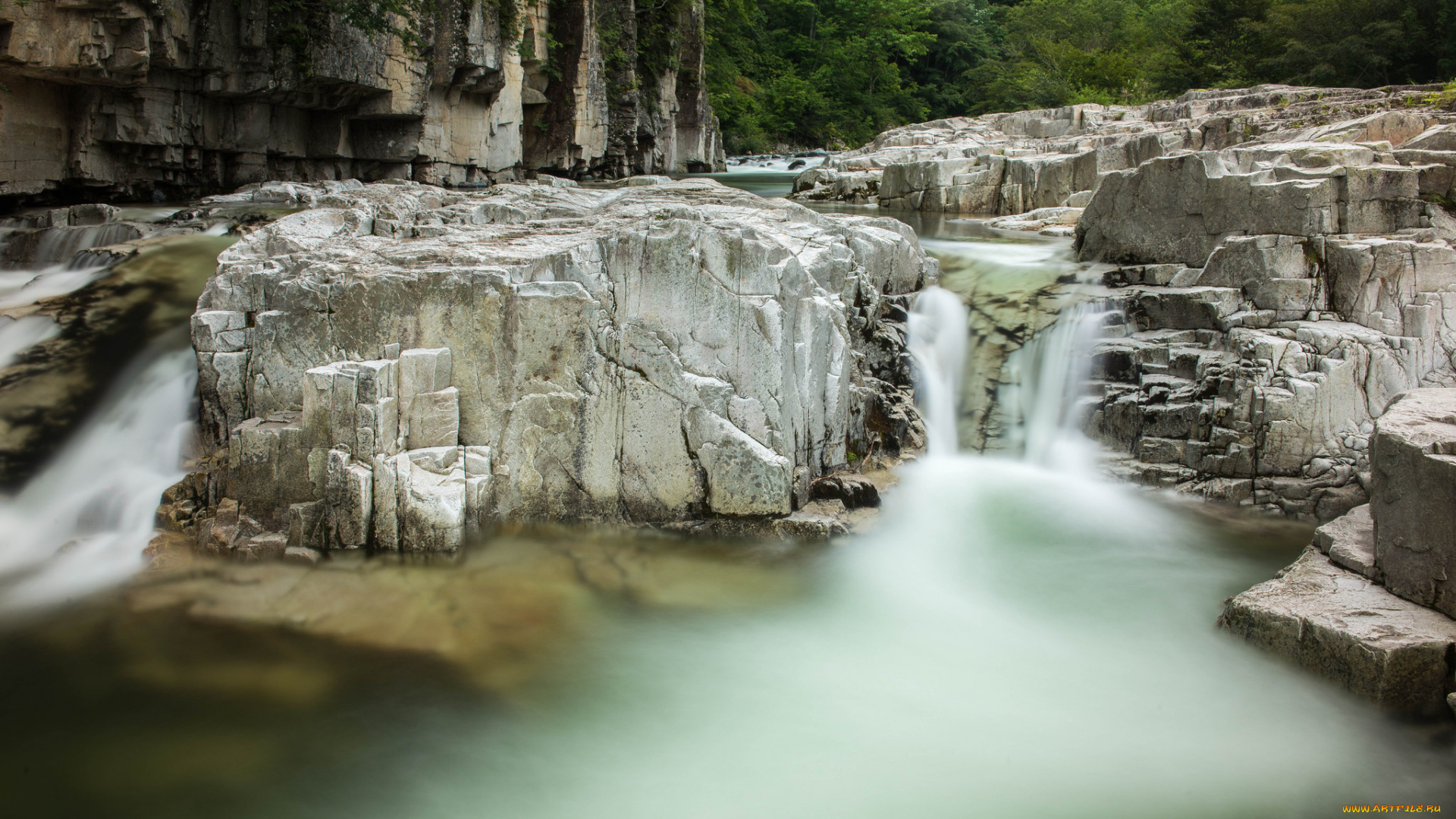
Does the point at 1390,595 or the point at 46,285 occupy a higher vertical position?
the point at 46,285

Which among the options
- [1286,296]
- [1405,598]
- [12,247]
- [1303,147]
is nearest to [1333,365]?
[1286,296]

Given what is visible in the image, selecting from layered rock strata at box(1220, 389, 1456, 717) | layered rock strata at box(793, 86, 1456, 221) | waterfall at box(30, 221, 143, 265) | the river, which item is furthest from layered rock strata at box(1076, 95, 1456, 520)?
waterfall at box(30, 221, 143, 265)

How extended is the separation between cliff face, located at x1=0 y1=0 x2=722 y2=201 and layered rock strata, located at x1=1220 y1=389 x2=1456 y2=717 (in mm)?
12770

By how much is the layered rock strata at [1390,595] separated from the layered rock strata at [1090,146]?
5529 mm

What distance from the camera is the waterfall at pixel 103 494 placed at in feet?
16.7

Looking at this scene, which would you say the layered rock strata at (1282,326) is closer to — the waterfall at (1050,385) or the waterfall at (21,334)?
the waterfall at (1050,385)

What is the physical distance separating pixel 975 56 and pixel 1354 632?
46.1 meters

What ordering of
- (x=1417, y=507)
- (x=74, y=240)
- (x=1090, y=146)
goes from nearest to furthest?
(x=1417, y=507) < (x=74, y=240) < (x=1090, y=146)

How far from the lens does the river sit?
3.72m

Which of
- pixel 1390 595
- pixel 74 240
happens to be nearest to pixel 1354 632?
pixel 1390 595

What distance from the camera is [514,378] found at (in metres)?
5.69

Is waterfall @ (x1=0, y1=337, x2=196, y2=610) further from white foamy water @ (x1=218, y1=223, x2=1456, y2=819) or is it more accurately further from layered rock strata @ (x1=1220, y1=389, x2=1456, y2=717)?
layered rock strata @ (x1=1220, y1=389, x2=1456, y2=717)

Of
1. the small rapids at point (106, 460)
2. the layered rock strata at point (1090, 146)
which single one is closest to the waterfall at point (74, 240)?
the small rapids at point (106, 460)

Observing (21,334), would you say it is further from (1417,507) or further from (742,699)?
(1417,507)
